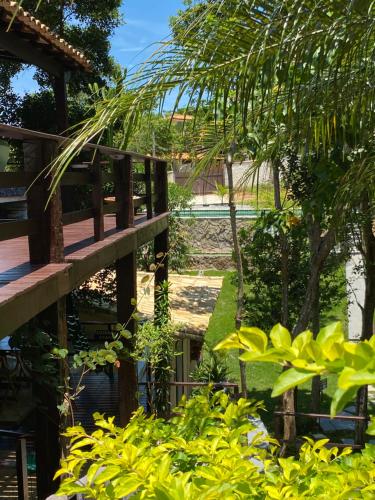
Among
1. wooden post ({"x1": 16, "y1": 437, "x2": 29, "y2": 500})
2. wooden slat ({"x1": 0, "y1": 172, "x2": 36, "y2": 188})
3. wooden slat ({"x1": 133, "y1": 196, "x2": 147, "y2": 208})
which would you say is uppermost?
wooden slat ({"x1": 0, "y1": 172, "x2": 36, "y2": 188})

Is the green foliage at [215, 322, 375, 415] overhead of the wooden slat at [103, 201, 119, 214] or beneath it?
beneath

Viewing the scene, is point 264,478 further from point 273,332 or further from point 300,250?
point 300,250

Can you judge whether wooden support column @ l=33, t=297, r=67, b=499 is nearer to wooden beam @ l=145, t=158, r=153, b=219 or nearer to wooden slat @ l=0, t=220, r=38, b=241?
wooden slat @ l=0, t=220, r=38, b=241

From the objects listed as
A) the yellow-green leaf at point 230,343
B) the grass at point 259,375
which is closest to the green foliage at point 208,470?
the yellow-green leaf at point 230,343

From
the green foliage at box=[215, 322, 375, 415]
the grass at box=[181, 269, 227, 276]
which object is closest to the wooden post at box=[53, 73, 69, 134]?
the green foliage at box=[215, 322, 375, 415]

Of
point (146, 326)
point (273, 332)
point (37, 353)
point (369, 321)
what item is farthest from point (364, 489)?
point (369, 321)

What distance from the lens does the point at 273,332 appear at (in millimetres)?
938

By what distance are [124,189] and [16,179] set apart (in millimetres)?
2006

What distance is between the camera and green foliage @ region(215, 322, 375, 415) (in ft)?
2.29

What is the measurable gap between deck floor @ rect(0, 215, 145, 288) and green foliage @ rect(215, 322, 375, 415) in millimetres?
1860

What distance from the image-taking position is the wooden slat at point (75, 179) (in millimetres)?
3121

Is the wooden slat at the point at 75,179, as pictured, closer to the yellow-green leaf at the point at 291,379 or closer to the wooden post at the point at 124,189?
the wooden post at the point at 124,189

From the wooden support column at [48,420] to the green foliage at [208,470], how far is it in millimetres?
1022

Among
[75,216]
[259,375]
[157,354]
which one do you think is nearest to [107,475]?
[75,216]
